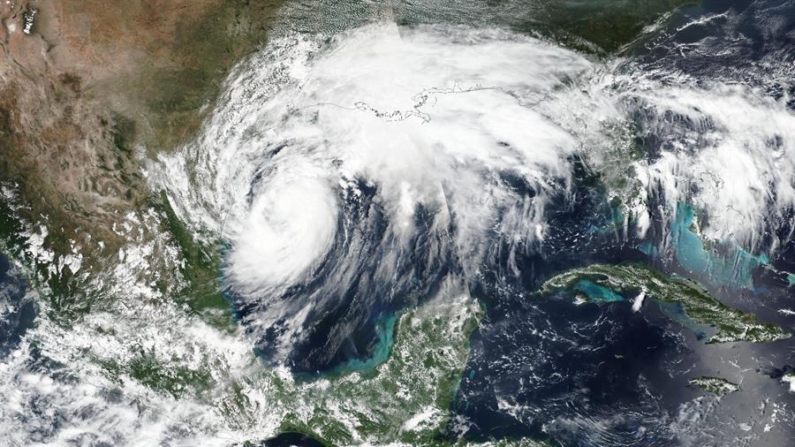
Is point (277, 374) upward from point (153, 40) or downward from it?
downward

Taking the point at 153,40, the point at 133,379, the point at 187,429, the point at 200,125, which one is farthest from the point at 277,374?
the point at 153,40

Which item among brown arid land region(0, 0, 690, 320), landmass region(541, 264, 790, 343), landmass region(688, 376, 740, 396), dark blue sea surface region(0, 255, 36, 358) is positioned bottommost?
landmass region(688, 376, 740, 396)

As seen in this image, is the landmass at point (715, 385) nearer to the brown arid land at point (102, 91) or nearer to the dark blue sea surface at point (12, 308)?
the brown arid land at point (102, 91)

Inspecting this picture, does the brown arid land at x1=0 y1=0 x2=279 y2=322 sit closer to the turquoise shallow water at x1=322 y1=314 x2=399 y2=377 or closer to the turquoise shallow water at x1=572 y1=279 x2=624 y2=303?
the turquoise shallow water at x1=322 y1=314 x2=399 y2=377

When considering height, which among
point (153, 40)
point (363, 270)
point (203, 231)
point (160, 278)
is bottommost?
point (363, 270)

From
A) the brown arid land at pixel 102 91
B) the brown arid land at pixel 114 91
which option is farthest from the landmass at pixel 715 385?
the brown arid land at pixel 102 91

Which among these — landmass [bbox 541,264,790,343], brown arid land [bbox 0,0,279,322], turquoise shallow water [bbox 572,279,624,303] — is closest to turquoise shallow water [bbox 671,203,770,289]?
landmass [bbox 541,264,790,343]

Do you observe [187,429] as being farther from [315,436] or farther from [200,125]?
[200,125]

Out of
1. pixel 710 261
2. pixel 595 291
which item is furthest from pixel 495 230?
pixel 710 261
